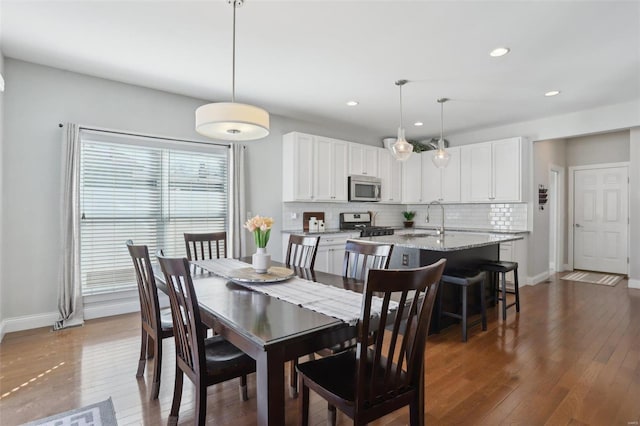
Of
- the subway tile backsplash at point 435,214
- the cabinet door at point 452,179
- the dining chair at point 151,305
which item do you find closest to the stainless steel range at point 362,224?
the subway tile backsplash at point 435,214

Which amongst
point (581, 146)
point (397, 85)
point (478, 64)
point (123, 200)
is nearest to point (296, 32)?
point (397, 85)

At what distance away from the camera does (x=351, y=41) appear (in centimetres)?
281

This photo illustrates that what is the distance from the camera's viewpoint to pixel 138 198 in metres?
3.93

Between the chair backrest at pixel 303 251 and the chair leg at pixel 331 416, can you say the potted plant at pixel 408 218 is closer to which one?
the chair backrest at pixel 303 251

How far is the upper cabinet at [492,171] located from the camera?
Result: 516 cm

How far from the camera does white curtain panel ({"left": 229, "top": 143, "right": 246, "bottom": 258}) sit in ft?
14.6

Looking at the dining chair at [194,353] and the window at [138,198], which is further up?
the window at [138,198]

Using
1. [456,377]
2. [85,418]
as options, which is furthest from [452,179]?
[85,418]

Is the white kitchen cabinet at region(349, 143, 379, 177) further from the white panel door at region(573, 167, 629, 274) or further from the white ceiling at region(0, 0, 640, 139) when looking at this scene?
the white panel door at region(573, 167, 629, 274)

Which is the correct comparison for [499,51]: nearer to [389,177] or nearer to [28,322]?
[389,177]

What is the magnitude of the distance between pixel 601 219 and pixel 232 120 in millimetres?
7280

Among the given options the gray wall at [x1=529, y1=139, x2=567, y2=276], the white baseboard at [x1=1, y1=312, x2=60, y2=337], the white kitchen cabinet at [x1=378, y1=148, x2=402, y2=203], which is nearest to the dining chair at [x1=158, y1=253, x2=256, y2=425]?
the white baseboard at [x1=1, y1=312, x2=60, y2=337]

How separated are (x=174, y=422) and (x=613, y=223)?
761 centimetres

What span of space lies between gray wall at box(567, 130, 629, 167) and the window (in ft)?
21.7
